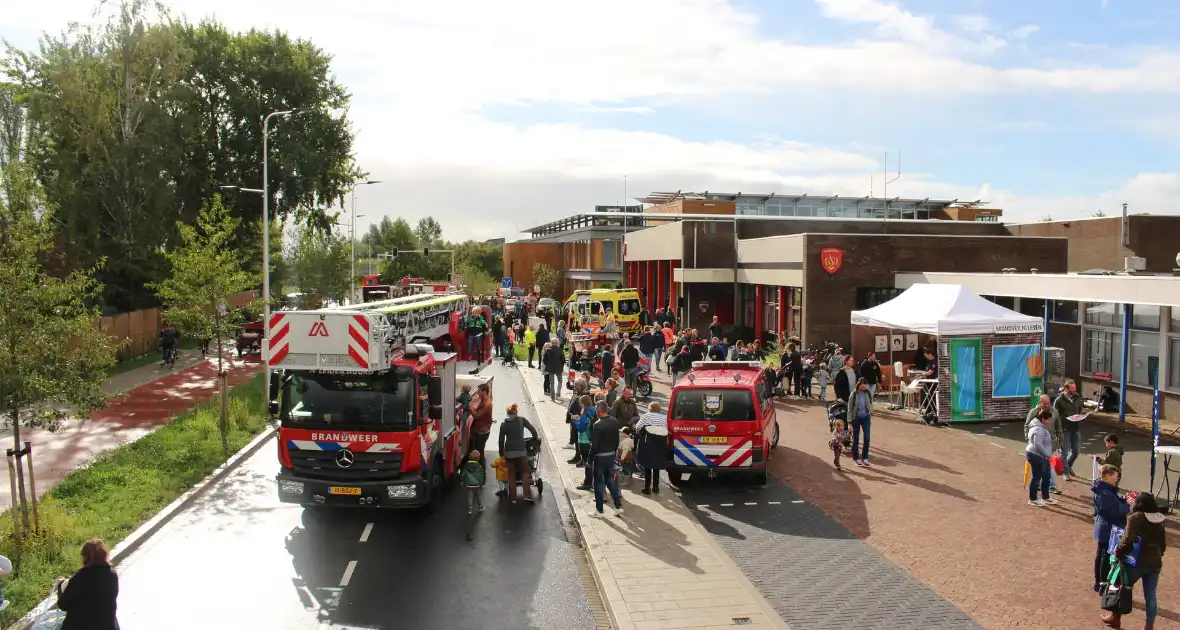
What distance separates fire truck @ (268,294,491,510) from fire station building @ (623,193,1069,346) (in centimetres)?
1996

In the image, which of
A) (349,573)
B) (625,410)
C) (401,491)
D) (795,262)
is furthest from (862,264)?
(349,573)

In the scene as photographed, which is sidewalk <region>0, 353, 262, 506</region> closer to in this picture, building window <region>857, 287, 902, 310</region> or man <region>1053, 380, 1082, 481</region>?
man <region>1053, 380, 1082, 481</region>

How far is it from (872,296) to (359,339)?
2242cm

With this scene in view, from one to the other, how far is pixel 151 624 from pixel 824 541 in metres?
7.93

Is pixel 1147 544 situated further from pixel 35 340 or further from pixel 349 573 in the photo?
pixel 35 340

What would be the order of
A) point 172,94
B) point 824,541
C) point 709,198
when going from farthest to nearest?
1. point 709,198
2. point 172,94
3. point 824,541

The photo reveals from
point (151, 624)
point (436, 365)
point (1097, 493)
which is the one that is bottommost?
point (151, 624)

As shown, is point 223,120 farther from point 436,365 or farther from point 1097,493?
point 1097,493

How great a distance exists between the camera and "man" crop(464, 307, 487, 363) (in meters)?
27.6

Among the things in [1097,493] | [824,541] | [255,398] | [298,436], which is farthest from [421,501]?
[255,398]

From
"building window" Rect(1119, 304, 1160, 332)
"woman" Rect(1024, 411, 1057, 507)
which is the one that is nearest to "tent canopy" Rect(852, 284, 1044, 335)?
"building window" Rect(1119, 304, 1160, 332)

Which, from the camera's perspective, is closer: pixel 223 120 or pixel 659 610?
pixel 659 610

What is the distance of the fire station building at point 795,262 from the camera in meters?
30.1

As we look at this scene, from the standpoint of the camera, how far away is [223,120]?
46.5m
